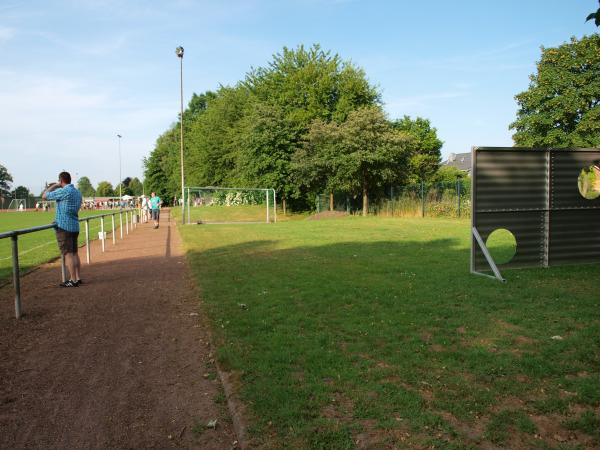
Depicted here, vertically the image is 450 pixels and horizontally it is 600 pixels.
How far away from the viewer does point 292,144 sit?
1543 inches

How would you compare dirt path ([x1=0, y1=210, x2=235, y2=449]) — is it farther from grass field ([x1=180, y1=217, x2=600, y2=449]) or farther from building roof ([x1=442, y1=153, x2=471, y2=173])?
building roof ([x1=442, y1=153, x2=471, y2=173])

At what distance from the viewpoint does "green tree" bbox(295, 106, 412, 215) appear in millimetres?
32344

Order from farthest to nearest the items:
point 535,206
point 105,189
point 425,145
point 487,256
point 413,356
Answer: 1. point 105,189
2. point 425,145
3. point 535,206
4. point 487,256
5. point 413,356

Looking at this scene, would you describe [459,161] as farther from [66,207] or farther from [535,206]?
[66,207]

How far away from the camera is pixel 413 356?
14.8ft

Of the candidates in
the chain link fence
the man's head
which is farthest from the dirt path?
the chain link fence

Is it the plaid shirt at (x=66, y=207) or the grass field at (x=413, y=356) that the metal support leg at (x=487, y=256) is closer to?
the grass field at (x=413, y=356)

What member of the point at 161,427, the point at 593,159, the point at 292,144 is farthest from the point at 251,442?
the point at 292,144

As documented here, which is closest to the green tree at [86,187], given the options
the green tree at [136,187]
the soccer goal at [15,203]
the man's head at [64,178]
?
the green tree at [136,187]

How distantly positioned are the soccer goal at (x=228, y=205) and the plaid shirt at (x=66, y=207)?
20.6m

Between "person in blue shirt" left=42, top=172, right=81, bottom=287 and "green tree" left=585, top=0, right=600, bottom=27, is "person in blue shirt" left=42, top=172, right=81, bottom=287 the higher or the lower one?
the lower one

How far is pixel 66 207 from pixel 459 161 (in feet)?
344

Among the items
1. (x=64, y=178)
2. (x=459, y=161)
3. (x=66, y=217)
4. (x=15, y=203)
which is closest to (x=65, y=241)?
(x=66, y=217)

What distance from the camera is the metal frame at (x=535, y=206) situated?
9.02 m
